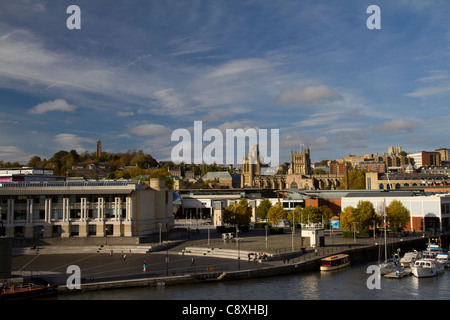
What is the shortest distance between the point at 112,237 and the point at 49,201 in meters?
9.74

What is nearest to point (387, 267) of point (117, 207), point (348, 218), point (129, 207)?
point (348, 218)

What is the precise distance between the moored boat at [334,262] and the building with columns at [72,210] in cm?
2452

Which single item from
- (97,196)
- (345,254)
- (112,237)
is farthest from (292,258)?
(97,196)

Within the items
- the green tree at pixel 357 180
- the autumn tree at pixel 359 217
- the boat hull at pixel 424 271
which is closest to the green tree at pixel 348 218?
the autumn tree at pixel 359 217

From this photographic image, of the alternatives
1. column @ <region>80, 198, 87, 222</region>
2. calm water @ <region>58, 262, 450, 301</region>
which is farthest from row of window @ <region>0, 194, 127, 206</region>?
calm water @ <region>58, 262, 450, 301</region>

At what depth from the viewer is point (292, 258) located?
1769 inches

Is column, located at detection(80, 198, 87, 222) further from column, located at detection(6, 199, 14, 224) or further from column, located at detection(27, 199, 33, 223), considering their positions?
column, located at detection(6, 199, 14, 224)

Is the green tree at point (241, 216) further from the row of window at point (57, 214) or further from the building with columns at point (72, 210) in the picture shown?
the row of window at point (57, 214)

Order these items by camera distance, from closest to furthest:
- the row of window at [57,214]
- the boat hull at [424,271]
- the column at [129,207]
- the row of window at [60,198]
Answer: the boat hull at [424,271] < the row of window at [57,214] < the row of window at [60,198] < the column at [129,207]

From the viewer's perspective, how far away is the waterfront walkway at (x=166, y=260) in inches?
1499

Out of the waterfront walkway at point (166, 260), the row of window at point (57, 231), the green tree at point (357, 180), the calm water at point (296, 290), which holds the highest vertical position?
the green tree at point (357, 180)

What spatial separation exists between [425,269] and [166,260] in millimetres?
25156

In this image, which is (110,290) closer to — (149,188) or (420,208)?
(149,188)
